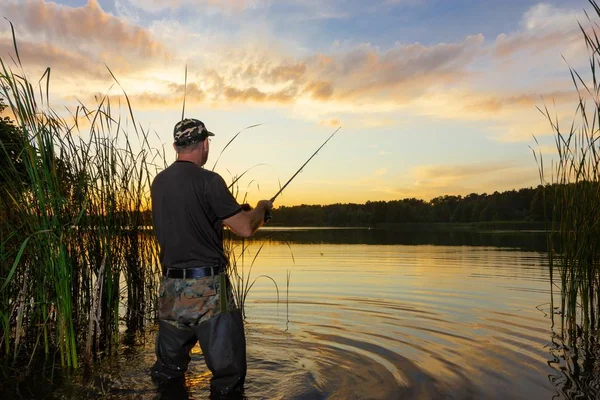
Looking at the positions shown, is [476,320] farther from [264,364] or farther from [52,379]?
[52,379]

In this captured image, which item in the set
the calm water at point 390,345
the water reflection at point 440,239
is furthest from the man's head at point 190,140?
the water reflection at point 440,239

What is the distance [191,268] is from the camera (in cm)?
414

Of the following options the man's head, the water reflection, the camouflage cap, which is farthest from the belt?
the water reflection

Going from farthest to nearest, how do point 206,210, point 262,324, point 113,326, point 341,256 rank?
point 341,256 < point 262,324 < point 113,326 < point 206,210

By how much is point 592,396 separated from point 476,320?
357 centimetres

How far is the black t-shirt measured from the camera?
13.2 ft

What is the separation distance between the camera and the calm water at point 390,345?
4.89 m

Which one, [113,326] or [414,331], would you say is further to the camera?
[414,331]

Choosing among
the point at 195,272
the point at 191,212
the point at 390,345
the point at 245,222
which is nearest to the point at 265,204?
the point at 245,222

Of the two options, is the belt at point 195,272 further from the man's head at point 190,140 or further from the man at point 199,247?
the man's head at point 190,140

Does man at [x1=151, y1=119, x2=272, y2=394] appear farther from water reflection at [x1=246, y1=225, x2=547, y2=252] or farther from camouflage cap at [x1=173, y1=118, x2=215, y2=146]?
water reflection at [x1=246, y1=225, x2=547, y2=252]

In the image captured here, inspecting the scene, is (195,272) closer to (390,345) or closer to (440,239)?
(390,345)

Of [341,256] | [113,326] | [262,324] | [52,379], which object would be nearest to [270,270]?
[341,256]

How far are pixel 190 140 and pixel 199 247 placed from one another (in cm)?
85
